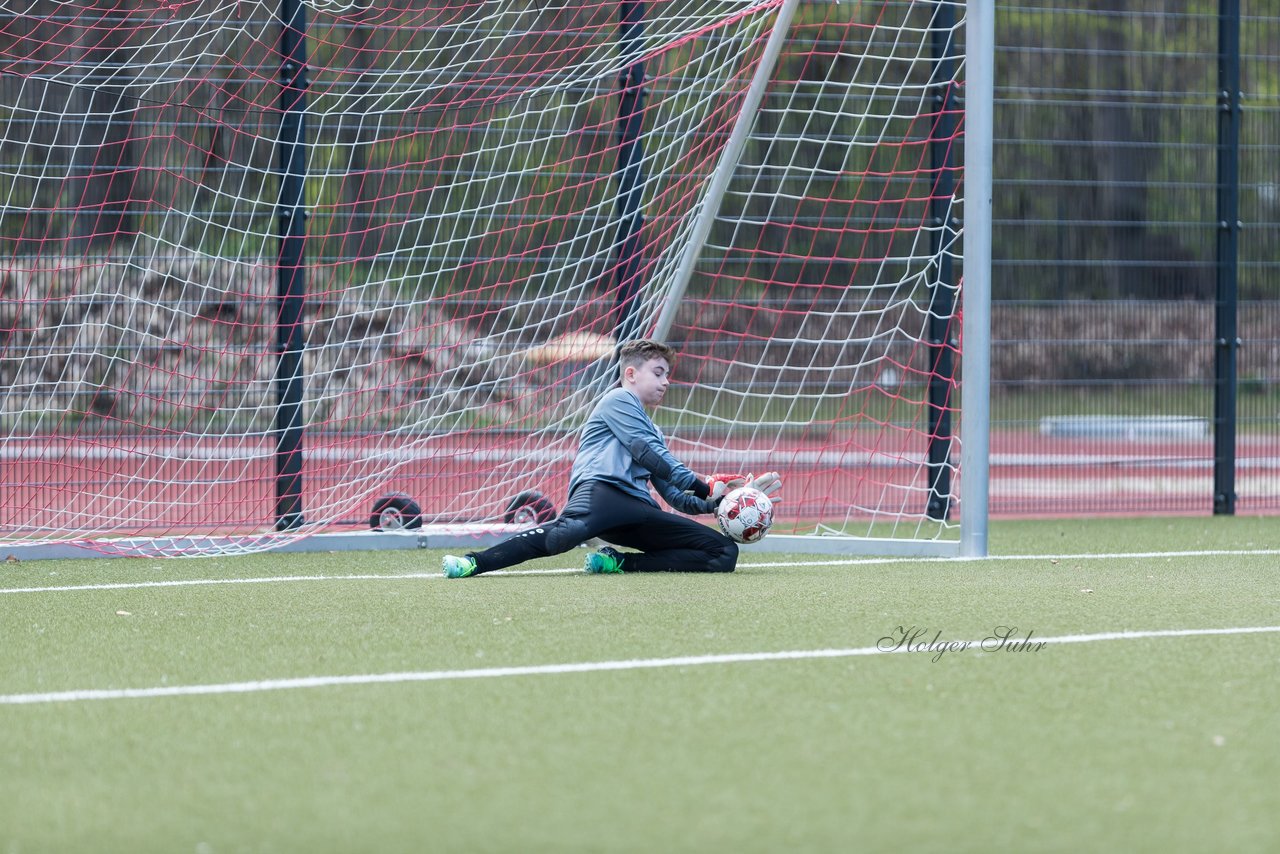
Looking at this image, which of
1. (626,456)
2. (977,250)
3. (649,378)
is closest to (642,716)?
(626,456)

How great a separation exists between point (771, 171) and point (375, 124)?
7.29ft

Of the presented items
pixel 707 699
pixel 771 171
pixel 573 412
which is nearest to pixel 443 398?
pixel 573 412

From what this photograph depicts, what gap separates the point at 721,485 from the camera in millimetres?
6848

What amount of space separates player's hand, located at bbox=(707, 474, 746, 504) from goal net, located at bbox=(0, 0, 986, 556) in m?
1.08

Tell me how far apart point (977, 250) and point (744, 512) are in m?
1.50

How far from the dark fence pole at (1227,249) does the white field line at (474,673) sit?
5.29m

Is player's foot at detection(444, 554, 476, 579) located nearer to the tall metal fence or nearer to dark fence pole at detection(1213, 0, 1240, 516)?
the tall metal fence

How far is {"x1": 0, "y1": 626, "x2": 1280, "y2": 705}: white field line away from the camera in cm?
404

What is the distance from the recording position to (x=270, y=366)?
27.4 feet

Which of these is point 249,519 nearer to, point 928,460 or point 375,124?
point 375,124

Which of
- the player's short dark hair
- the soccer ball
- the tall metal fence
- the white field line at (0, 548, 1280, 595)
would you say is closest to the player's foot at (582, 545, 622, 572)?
the white field line at (0, 548, 1280, 595)

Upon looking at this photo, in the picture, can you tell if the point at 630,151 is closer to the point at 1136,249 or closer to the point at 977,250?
the point at 977,250

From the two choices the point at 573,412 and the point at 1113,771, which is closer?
the point at 1113,771

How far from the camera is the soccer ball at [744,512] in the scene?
22.0 feet
